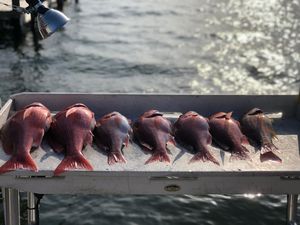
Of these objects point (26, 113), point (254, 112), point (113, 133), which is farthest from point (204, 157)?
point (26, 113)

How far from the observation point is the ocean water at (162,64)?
857 centimetres

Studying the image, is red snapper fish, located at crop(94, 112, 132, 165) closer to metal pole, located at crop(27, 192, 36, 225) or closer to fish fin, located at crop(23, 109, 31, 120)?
fish fin, located at crop(23, 109, 31, 120)

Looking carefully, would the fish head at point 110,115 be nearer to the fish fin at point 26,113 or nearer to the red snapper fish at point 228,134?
the fish fin at point 26,113

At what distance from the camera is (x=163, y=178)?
13.7 ft

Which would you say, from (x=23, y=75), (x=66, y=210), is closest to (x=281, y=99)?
(x=66, y=210)

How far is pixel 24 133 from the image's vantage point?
4.61 metres

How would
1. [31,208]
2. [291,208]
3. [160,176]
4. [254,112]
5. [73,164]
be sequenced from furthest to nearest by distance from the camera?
[291,208]
[31,208]
[254,112]
[73,164]
[160,176]

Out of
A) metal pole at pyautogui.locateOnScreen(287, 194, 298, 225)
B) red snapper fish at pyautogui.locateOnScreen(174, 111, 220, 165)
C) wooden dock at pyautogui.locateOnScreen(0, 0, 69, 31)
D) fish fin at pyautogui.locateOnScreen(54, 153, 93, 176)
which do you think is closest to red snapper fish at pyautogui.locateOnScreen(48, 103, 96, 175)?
fish fin at pyautogui.locateOnScreen(54, 153, 93, 176)

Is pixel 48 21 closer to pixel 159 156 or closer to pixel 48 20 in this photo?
pixel 48 20

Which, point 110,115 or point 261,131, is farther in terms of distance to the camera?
point 110,115

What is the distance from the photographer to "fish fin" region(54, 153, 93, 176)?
4104 mm

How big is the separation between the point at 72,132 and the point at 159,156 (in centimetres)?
90

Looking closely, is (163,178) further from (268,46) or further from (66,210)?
(268,46)

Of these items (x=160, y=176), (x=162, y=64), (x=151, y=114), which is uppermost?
(x=151, y=114)
